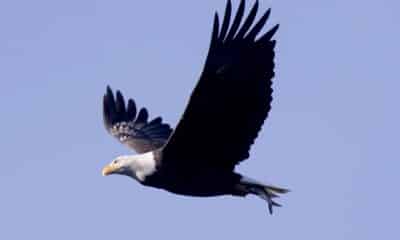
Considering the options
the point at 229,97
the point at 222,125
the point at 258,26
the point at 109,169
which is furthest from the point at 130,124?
the point at 258,26

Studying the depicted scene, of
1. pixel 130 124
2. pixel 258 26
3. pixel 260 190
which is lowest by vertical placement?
pixel 260 190

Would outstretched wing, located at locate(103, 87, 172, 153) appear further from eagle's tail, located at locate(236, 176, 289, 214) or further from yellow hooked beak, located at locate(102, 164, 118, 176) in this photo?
eagle's tail, located at locate(236, 176, 289, 214)

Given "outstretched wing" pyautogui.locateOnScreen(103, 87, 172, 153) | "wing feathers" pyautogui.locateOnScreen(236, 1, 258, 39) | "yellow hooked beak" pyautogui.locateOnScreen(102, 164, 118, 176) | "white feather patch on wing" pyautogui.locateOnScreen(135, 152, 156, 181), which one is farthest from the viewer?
"outstretched wing" pyautogui.locateOnScreen(103, 87, 172, 153)

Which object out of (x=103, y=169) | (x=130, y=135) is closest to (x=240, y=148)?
(x=103, y=169)

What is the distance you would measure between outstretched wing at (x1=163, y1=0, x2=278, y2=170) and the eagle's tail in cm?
38

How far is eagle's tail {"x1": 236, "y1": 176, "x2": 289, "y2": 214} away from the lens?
48.4 feet

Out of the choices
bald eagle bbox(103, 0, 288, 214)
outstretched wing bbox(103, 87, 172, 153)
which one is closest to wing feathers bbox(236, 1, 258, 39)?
bald eagle bbox(103, 0, 288, 214)

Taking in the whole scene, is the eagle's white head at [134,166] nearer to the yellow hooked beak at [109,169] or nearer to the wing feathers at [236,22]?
the yellow hooked beak at [109,169]

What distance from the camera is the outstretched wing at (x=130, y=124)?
17.8 m

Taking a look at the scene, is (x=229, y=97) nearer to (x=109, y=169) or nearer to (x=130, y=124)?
(x=109, y=169)

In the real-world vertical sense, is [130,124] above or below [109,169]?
above

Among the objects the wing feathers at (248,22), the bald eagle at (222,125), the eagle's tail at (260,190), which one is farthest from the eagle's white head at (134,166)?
the wing feathers at (248,22)

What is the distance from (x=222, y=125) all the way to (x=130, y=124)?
13.4ft

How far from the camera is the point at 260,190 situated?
587 inches
